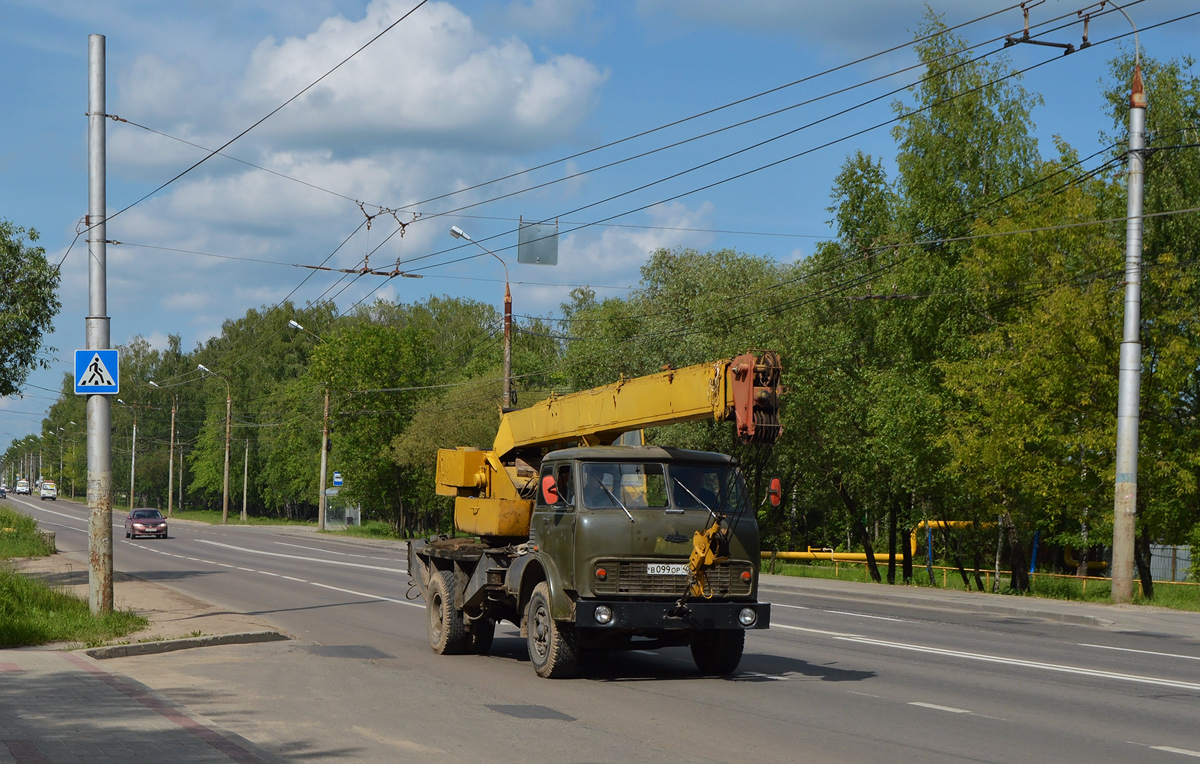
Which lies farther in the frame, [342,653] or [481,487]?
[481,487]

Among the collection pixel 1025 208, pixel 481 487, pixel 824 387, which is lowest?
pixel 481 487

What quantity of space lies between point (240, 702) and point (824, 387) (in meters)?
26.4

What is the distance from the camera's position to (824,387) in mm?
34156

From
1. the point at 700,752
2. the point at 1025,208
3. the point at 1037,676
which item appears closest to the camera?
the point at 700,752

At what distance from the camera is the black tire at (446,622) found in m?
13.5

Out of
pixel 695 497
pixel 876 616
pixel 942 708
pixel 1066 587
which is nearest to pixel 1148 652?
pixel 876 616

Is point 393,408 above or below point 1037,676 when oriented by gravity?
above

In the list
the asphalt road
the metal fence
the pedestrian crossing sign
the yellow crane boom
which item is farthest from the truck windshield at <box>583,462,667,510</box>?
the metal fence

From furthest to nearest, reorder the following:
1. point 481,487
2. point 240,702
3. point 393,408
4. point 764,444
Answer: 1. point 393,408
2. point 481,487
3. point 764,444
4. point 240,702

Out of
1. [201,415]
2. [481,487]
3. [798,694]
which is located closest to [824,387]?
[481,487]

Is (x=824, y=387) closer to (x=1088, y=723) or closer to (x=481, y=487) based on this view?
(x=481, y=487)

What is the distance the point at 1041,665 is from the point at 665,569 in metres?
4.92

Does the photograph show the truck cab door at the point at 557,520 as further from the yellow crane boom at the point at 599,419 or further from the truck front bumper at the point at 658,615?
the yellow crane boom at the point at 599,419

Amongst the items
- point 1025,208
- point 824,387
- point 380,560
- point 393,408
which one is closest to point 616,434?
point 1025,208
